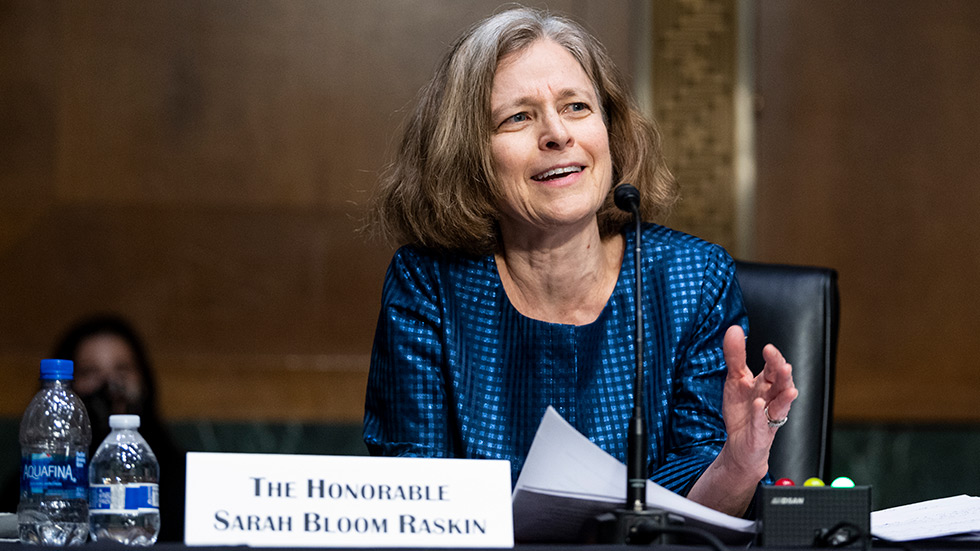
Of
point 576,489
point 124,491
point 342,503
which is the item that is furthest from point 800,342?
point 124,491

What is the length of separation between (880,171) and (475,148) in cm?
216

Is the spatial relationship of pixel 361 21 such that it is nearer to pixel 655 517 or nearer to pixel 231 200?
pixel 231 200

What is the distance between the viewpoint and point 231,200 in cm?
366

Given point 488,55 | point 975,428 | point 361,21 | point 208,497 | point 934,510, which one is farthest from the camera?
point 361,21

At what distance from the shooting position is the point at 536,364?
1.87 metres

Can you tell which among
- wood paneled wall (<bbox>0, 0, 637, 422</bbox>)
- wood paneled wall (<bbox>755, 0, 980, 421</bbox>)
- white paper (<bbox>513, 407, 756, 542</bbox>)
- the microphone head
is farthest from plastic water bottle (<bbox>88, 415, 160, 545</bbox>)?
wood paneled wall (<bbox>755, 0, 980, 421</bbox>)

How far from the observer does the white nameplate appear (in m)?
1.06

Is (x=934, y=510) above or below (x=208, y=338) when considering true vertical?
below

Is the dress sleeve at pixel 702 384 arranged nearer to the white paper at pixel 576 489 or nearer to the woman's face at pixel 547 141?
the woman's face at pixel 547 141

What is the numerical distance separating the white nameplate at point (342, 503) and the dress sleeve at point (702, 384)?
61cm

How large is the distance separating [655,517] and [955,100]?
2988 mm

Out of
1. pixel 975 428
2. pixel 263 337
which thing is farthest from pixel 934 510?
pixel 263 337

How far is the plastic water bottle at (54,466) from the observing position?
1.20 meters

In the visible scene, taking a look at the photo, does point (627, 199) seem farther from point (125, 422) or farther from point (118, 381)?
point (118, 381)
